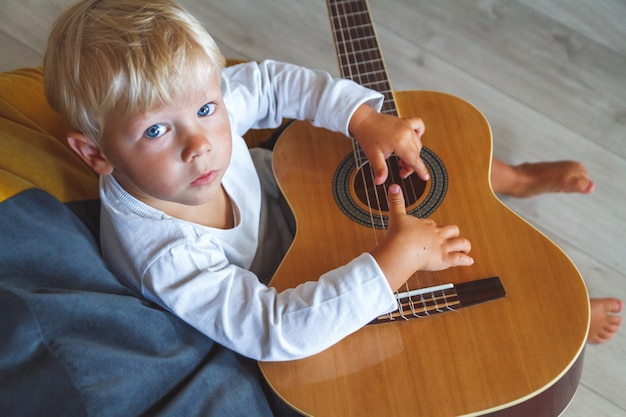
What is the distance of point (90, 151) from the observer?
909mm

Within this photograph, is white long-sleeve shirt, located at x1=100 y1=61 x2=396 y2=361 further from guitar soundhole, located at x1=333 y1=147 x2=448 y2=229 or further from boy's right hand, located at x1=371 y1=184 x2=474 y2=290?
guitar soundhole, located at x1=333 y1=147 x2=448 y2=229

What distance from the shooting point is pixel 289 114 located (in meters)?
1.23

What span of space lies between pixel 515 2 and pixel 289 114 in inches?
35.9

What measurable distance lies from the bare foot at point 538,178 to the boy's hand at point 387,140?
378 mm

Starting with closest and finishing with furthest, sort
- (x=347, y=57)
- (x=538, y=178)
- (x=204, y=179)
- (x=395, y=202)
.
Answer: (x=204, y=179) → (x=395, y=202) → (x=347, y=57) → (x=538, y=178)

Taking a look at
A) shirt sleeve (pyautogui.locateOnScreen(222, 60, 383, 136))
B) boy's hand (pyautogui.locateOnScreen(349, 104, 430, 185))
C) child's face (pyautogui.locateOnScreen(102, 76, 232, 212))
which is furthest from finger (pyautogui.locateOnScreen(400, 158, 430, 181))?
child's face (pyautogui.locateOnScreen(102, 76, 232, 212))

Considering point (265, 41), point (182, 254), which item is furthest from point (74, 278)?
point (265, 41)

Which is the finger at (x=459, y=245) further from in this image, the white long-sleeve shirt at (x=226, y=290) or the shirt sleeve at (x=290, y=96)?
the shirt sleeve at (x=290, y=96)

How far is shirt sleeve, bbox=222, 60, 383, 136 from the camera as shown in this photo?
114cm

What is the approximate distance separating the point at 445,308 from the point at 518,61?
969 mm

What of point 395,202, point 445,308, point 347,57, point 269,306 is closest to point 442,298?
point 445,308

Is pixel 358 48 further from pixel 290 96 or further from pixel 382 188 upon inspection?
pixel 382 188

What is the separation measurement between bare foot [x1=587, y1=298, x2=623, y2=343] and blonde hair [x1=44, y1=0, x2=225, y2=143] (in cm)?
96

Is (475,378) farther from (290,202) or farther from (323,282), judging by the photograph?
(290,202)
